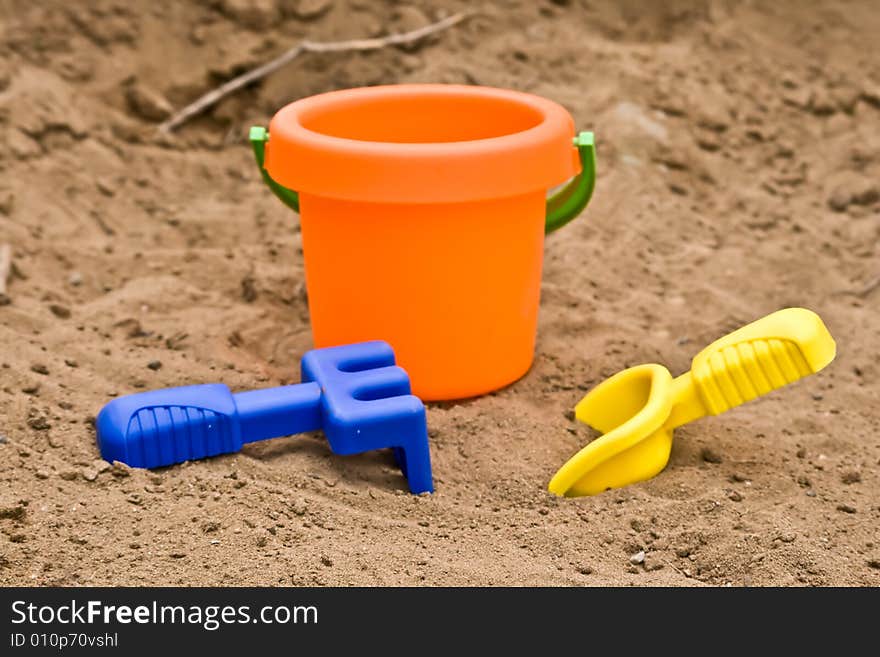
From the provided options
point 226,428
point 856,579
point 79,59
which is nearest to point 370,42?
point 79,59

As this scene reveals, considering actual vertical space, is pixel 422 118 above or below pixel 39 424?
above

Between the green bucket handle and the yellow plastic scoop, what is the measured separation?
41 cm

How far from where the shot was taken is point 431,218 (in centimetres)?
179

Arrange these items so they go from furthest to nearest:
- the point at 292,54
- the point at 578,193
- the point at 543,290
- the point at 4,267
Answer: the point at 292,54, the point at 543,290, the point at 4,267, the point at 578,193

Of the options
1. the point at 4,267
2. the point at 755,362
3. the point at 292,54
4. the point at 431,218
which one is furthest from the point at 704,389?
the point at 292,54

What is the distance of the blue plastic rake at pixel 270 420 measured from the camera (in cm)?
162

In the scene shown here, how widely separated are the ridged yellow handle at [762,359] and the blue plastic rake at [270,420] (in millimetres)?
435

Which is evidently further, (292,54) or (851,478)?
(292,54)

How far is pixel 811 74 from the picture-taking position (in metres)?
3.22

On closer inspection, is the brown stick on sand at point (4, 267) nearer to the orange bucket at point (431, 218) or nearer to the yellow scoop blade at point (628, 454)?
the orange bucket at point (431, 218)

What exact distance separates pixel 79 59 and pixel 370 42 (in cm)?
81

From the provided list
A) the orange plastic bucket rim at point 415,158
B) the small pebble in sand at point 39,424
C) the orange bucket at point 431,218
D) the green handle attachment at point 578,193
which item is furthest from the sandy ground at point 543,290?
the orange plastic bucket rim at point 415,158

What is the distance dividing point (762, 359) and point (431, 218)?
0.56m

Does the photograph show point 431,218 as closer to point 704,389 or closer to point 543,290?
point 704,389
